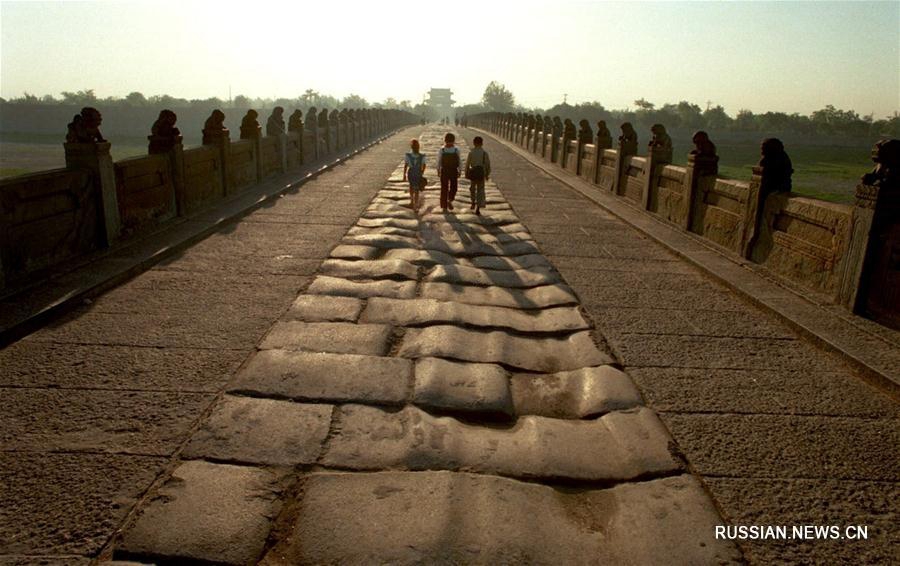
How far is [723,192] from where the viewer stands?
8.54 m

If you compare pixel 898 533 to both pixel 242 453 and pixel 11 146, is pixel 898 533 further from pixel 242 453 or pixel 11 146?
pixel 11 146

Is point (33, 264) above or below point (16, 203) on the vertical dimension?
below

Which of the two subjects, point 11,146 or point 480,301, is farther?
point 11,146

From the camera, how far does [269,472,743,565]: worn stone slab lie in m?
2.46

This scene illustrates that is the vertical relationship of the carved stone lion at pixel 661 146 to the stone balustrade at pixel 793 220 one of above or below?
above

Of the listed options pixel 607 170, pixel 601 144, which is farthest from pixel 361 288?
pixel 601 144

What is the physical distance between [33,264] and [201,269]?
4.80 ft

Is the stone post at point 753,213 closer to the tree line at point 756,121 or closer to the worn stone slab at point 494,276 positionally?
the worn stone slab at point 494,276

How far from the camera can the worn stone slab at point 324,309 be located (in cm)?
516

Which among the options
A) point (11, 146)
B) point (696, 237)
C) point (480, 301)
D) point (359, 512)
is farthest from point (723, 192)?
point (11, 146)

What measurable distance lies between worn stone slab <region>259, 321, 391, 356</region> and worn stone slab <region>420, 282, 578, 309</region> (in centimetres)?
112

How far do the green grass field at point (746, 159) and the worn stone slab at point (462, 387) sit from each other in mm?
35569

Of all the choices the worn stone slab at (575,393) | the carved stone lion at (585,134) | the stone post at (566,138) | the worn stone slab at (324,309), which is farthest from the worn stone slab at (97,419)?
the stone post at (566,138)

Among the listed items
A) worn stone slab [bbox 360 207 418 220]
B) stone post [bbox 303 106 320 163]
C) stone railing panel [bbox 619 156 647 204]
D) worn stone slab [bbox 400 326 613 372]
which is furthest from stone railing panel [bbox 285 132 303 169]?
worn stone slab [bbox 400 326 613 372]
